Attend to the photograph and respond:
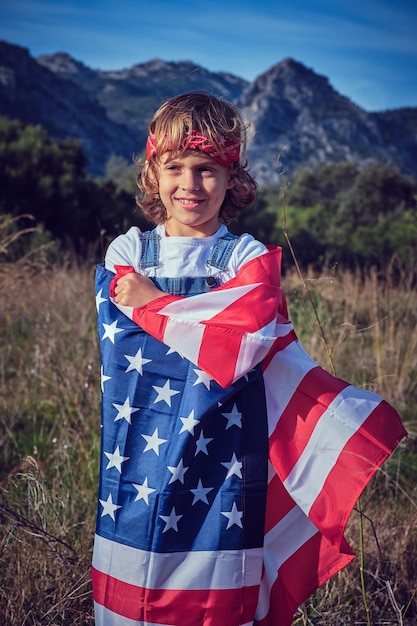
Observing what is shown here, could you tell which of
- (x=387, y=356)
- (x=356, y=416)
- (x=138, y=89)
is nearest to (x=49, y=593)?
(x=356, y=416)

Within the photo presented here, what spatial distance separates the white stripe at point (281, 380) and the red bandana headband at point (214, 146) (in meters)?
0.55

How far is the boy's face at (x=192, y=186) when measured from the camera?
6.19 ft

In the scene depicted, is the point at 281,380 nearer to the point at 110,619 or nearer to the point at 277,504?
the point at 277,504

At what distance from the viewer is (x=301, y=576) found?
6.19ft

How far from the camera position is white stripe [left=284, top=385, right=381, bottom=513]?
5.92 ft

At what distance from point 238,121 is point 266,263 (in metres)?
0.43

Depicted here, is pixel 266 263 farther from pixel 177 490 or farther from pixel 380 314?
pixel 380 314

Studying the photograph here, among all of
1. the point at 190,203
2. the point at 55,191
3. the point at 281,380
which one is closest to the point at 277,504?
the point at 281,380

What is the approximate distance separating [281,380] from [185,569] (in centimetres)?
54

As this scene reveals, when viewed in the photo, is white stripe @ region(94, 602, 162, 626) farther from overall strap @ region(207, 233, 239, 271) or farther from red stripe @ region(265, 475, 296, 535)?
overall strap @ region(207, 233, 239, 271)

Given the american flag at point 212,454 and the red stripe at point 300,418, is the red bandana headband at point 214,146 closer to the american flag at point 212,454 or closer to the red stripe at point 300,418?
the american flag at point 212,454

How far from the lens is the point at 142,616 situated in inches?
69.9

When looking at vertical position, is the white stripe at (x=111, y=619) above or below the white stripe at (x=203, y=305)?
below

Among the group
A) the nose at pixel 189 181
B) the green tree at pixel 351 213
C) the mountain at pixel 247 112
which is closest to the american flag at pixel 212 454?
the nose at pixel 189 181
